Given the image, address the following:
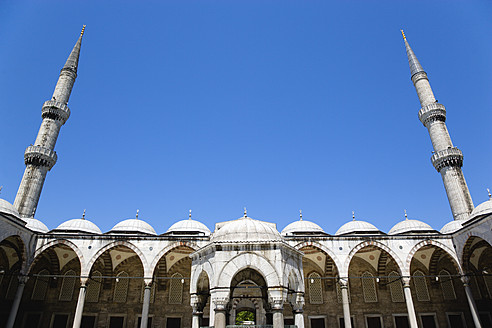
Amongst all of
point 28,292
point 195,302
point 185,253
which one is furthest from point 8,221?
point 195,302

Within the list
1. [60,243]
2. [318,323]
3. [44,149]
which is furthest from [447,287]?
[44,149]

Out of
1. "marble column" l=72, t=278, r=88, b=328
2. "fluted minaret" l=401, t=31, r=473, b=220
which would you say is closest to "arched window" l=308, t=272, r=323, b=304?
"fluted minaret" l=401, t=31, r=473, b=220

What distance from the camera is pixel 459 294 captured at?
17.8m

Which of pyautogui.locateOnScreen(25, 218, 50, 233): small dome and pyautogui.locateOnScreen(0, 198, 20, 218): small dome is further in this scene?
pyautogui.locateOnScreen(25, 218, 50, 233): small dome

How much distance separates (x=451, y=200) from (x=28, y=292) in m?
24.1

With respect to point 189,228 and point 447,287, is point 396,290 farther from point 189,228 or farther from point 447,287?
point 189,228

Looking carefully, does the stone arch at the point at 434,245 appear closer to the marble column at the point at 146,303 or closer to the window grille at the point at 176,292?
the marble column at the point at 146,303

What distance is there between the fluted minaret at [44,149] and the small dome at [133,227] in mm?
4585

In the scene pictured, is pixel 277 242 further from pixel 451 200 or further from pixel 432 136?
pixel 432 136

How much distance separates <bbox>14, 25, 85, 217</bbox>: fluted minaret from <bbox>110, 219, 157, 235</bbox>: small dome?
4585mm

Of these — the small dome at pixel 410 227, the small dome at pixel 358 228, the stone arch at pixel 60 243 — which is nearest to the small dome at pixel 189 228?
the stone arch at pixel 60 243

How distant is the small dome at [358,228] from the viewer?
1964 centimetres

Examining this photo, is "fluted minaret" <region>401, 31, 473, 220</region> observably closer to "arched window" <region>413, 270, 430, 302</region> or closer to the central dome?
"arched window" <region>413, 270, 430, 302</region>

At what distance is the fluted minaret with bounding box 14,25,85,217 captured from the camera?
18.0 metres
